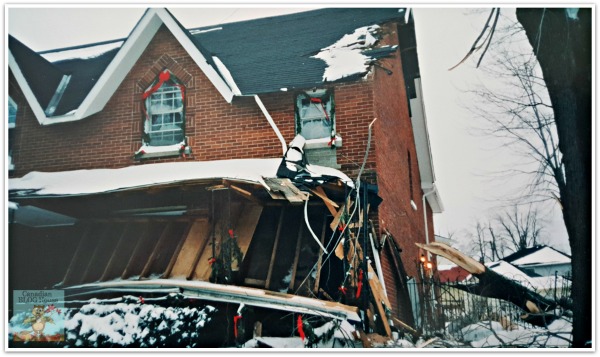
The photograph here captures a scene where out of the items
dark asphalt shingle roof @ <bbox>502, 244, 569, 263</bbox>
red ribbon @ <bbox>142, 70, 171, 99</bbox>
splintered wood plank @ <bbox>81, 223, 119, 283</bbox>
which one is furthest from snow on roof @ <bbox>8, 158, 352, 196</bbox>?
dark asphalt shingle roof @ <bbox>502, 244, 569, 263</bbox>

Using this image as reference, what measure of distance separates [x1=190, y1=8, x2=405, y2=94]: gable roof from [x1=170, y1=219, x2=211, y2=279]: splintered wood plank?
1.79m

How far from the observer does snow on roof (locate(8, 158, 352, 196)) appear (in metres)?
6.63

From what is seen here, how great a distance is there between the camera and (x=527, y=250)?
6.48m

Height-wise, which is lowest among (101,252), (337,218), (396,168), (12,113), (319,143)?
(101,252)

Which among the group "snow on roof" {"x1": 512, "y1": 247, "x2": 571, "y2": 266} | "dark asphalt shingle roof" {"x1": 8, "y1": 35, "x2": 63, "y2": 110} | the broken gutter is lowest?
the broken gutter

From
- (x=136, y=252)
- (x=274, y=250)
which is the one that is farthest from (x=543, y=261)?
(x=136, y=252)

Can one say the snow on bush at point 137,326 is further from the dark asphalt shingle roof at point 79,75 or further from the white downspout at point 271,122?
the dark asphalt shingle roof at point 79,75

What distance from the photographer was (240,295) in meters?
6.19

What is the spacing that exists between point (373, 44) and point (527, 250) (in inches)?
118

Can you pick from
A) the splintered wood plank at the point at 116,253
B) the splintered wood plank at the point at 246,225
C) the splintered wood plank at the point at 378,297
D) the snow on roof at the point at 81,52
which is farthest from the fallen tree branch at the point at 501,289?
the snow on roof at the point at 81,52

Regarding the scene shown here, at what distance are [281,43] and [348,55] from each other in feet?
2.97

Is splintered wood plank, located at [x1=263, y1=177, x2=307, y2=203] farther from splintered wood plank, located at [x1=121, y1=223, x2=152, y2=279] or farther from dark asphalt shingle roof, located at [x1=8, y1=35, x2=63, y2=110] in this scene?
dark asphalt shingle roof, located at [x1=8, y1=35, x2=63, y2=110]

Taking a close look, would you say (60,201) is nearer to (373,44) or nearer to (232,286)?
(232,286)

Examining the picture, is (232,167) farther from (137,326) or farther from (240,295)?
(137,326)
